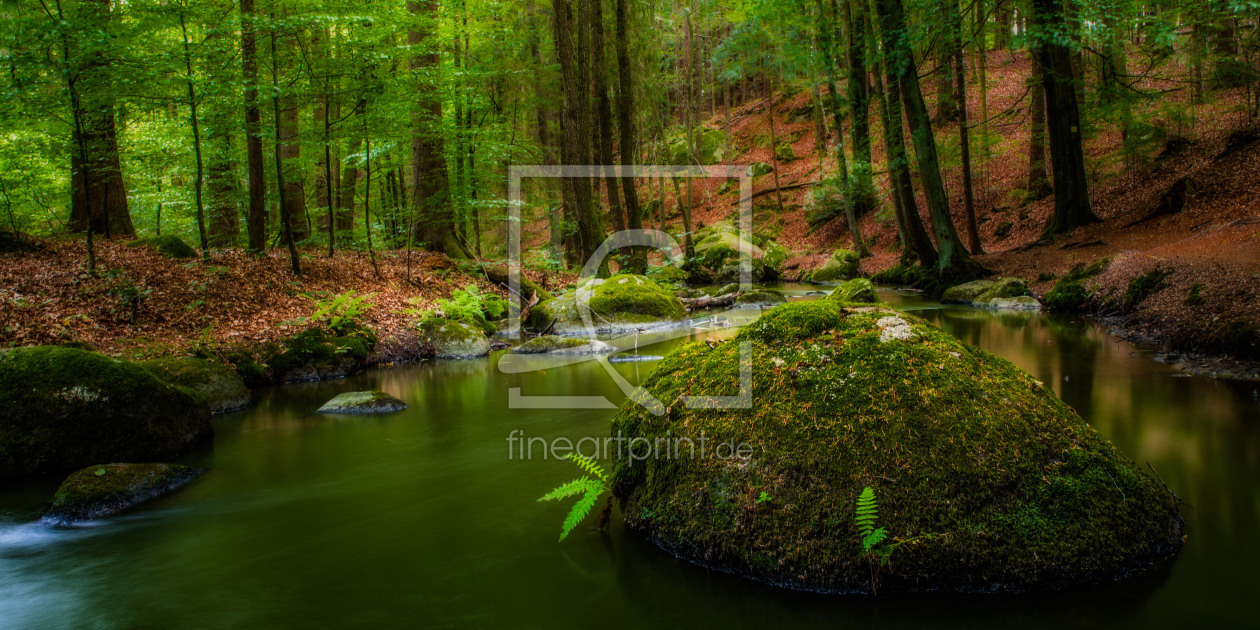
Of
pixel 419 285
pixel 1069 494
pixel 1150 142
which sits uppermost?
pixel 1150 142

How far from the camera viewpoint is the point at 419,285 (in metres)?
13.8

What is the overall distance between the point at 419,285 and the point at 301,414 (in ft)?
21.2

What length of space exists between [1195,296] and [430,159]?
46.9 feet

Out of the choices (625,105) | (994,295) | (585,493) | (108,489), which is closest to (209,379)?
(108,489)

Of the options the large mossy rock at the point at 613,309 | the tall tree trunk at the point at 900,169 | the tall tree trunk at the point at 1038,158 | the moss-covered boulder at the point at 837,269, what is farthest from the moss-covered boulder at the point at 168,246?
the tall tree trunk at the point at 1038,158

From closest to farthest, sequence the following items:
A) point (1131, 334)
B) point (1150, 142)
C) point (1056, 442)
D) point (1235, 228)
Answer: point (1056, 442), point (1131, 334), point (1235, 228), point (1150, 142)

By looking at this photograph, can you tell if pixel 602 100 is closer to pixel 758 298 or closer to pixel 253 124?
pixel 758 298

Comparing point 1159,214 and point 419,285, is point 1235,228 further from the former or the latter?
point 419,285

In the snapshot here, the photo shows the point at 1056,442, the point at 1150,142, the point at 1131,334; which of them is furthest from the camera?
the point at 1150,142

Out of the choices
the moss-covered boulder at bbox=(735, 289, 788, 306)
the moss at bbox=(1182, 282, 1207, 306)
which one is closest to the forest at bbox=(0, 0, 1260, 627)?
the moss at bbox=(1182, 282, 1207, 306)

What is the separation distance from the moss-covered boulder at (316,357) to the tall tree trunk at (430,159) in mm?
4708

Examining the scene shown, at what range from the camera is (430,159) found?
15.0 metres

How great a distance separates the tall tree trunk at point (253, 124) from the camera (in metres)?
→ 10.2

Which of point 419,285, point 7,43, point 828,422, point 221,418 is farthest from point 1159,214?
point 7,43
